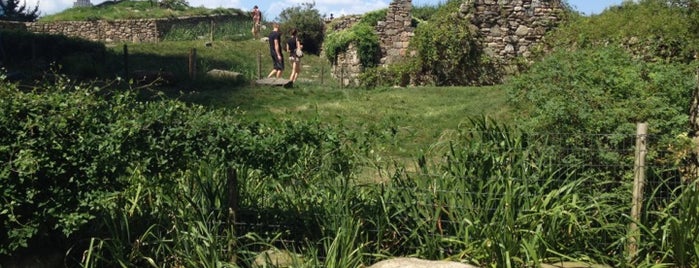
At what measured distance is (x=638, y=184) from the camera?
5414mm

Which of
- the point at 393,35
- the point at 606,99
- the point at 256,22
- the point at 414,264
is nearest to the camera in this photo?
the point at 414,264

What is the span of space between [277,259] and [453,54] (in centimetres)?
1123

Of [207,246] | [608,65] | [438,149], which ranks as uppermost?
[608,65]

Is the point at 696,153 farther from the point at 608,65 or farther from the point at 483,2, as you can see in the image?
the point at 483,2

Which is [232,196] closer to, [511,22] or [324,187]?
[324,187]

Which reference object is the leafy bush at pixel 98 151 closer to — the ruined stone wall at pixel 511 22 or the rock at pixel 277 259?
the rock at pixel 277 259

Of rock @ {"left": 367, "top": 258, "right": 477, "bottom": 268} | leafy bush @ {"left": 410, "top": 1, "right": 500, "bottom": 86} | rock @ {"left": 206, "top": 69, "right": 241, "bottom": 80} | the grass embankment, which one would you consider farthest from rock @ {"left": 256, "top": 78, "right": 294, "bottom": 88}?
rock @ {"left": 367, "top": 258, "right": 477, "bottom": 268}

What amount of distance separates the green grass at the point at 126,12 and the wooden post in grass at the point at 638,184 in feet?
86.4

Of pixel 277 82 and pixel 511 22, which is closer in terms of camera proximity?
pixel 277 82

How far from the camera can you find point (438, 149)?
6.69 metres

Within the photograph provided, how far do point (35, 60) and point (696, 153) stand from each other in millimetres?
16177

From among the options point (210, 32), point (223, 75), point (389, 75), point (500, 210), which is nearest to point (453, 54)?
point (389, 75)

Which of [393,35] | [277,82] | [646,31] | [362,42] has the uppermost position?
[646,31]

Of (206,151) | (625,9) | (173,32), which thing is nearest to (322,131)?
(206,151)
